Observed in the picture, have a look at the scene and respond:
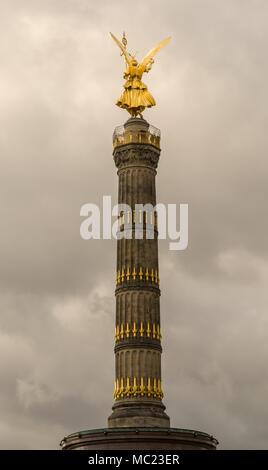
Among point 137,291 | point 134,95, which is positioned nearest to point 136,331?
point 137,291

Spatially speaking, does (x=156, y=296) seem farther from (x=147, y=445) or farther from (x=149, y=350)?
(x=147, y=445)

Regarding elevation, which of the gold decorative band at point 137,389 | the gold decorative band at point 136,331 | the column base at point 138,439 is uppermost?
the gold decorative band at point 136,331

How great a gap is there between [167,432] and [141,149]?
28530mm

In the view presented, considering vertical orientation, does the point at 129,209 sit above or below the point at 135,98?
below

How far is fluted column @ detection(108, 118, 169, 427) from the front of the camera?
7362cm

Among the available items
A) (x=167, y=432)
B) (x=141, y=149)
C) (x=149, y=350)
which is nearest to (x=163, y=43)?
(x=141, y=149)

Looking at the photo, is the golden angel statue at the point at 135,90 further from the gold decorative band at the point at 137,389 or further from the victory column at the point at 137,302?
the gold decorative band at the point at 137,389

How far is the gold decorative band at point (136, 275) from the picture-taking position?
77125 mm

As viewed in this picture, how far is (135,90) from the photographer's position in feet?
273

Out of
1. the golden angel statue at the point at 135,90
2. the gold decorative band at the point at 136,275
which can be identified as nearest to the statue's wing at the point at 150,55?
the golden angel statue at the point at 135,90

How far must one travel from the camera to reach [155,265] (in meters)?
78.3

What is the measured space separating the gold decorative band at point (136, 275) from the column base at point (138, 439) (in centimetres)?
1505

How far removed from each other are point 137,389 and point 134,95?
98.8 feet
